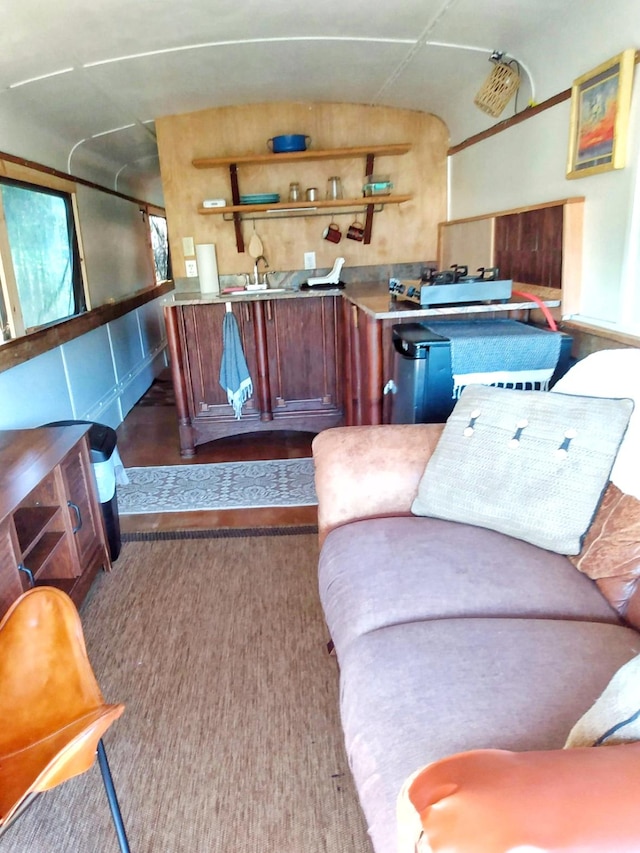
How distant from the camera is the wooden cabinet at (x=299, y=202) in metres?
3.57

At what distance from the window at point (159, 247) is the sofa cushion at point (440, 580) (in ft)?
17.9

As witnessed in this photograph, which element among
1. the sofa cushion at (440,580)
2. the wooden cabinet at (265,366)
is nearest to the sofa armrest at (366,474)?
the sofa cushion at (440,580)

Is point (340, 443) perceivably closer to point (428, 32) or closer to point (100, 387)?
point (428, 32)

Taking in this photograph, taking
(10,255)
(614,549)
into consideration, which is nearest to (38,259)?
(10,255)

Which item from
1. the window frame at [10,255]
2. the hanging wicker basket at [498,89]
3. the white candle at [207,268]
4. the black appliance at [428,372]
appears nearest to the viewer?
the black appliance at [428,372]

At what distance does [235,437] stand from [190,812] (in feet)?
8.73

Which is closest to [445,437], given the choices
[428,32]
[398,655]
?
[398,655]

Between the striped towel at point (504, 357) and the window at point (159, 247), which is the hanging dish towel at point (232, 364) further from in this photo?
the window at point (159, 247)

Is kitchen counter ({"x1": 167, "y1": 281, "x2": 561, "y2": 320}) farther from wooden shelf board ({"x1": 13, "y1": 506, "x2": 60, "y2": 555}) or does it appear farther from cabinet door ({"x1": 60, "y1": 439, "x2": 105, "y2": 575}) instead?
wooden shelf board ({"x1": 13, "y1": 506, "x2": 60, "y2": 555})

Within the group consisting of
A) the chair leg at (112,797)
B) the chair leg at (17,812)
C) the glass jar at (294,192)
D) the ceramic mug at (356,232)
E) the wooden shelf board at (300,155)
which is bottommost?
the chair leg at (112,797)

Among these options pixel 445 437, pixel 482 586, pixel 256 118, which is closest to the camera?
pixel 482 586

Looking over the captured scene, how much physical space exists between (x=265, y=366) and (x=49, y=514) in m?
1.91

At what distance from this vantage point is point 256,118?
3.70 meters

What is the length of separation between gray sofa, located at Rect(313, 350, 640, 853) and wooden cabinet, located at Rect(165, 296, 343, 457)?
6.36 ft
